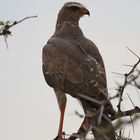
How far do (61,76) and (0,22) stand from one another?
10.5ft

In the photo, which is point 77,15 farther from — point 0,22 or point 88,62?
point 0,22

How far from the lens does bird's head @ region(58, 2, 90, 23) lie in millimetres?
9091

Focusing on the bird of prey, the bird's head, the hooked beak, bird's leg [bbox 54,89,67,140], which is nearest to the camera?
Result: the bird of prey

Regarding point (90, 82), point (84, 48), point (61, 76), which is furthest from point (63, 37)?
point (90, 82)

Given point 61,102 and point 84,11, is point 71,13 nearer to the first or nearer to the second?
point 84,11

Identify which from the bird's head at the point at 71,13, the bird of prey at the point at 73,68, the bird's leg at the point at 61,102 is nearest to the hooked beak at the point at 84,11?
the bird's head at the point at 71,13

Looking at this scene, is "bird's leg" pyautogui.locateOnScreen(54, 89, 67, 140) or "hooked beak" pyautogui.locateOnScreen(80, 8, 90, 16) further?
"hooked beak" pyautogui.locateOnScreen(80, 8, 90, 16)

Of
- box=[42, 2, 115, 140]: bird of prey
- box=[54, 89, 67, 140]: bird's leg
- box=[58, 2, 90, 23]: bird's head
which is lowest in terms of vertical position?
box=[54, 89, 67, 140]: bird's leg

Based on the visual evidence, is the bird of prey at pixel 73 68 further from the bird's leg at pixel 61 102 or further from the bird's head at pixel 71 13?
Result: the bird's head at pixel 71 13

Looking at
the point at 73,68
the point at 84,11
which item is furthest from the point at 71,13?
the point at 73,68

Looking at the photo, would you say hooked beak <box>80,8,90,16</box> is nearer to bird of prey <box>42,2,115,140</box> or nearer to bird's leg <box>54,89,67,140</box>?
bird of prey <box>42,2,115,140</box>

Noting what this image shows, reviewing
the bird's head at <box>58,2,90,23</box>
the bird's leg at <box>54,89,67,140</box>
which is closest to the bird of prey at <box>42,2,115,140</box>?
the bird's leg at <box>54,89,67,140</box>

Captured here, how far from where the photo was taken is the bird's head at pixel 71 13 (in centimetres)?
909

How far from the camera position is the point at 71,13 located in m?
9.26
